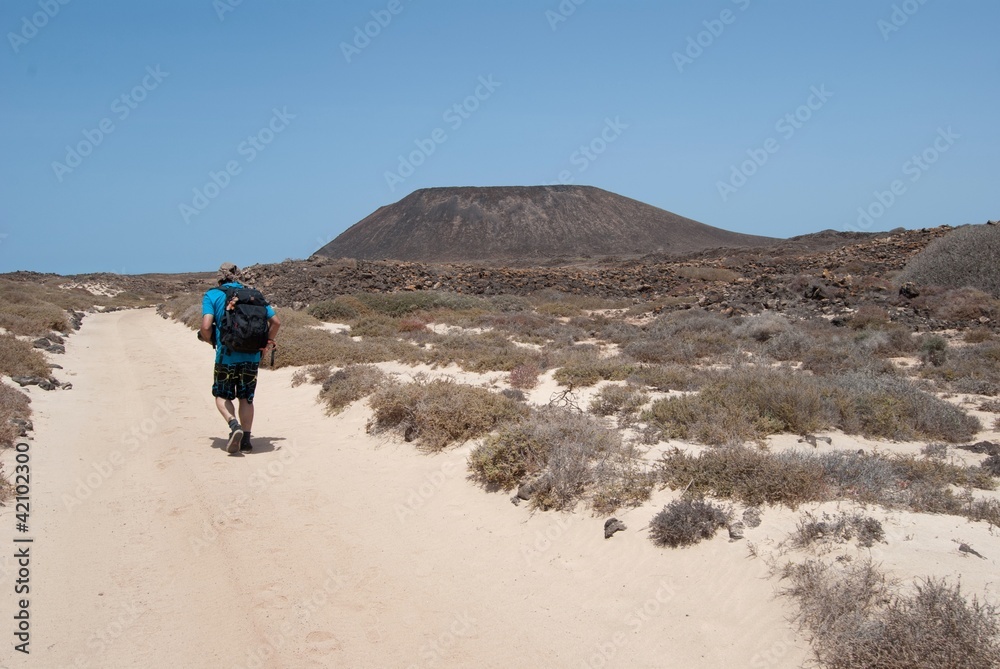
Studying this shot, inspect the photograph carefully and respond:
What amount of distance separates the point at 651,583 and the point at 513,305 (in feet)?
57.4

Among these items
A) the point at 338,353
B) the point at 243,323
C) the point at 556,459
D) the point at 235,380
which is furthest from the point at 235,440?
the point at 338,353

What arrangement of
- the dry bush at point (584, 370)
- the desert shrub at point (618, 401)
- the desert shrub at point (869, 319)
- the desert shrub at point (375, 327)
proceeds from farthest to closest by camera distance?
the desert shrub at point (375, 327) → the desert shrub at point (869, 319) → the dry bush at point (584, 370) → the desert shrub at point (618, 401)

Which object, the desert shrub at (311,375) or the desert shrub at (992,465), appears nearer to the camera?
the desert shrub at (992,465)

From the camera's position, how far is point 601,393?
25.0 feet

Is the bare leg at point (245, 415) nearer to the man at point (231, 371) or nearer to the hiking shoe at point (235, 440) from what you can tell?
the man at point (231, 371)

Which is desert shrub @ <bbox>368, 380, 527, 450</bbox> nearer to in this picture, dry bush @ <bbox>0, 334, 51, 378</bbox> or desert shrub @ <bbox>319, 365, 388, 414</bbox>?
desert shrub @ <bbox>319, 365, 388, 414</bbox>

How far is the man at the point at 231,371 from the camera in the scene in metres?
6.15

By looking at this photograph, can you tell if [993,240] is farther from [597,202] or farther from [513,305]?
[597,202]

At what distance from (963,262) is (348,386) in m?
17.7

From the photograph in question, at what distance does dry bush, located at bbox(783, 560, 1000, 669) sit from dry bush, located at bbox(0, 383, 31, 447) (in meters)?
6.57

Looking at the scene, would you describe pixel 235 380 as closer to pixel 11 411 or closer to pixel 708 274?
pixel 11 411

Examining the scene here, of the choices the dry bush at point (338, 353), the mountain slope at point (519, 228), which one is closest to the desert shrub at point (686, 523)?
the dry bush at point (338, 353)

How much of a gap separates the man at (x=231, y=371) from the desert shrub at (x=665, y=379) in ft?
15.0

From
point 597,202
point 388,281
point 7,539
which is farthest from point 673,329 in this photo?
point 597,202
